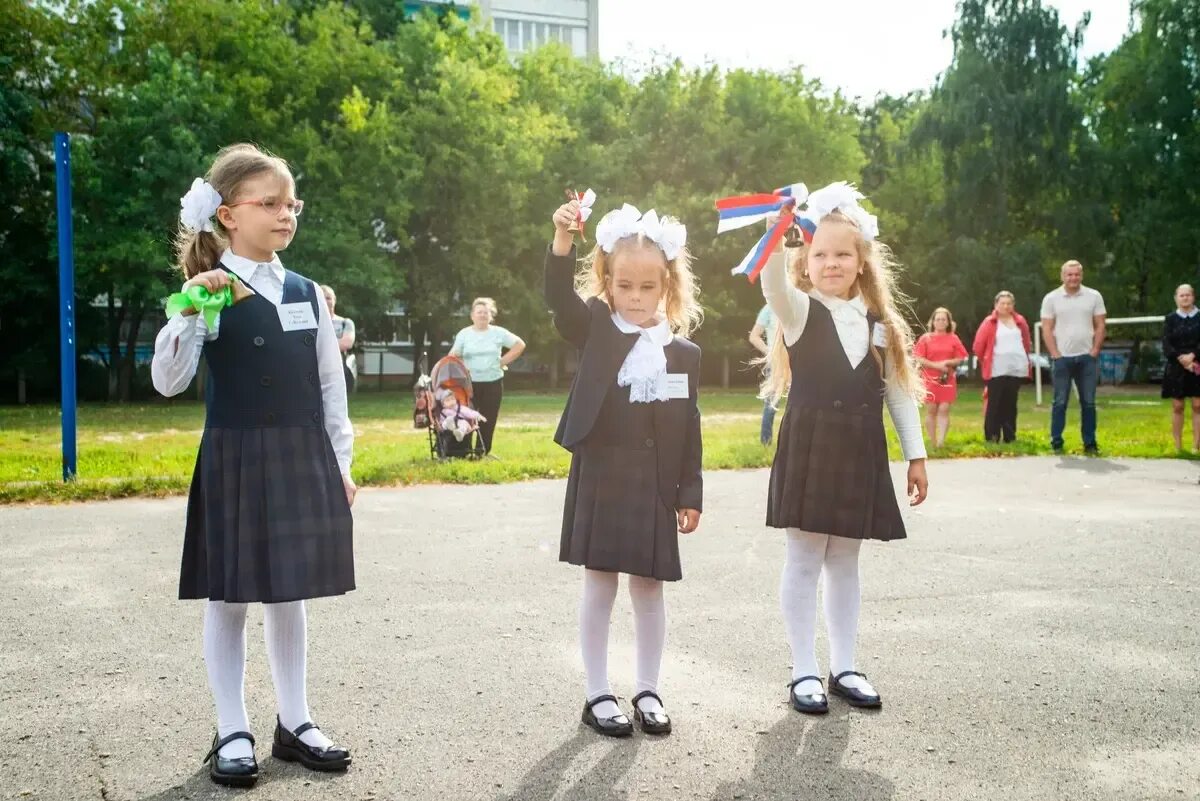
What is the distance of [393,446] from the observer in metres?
13.9

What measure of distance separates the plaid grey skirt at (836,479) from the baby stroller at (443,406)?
8.11 metres

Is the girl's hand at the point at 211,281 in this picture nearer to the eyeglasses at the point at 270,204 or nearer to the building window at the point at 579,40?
the eyeglasses at the point at 270,204

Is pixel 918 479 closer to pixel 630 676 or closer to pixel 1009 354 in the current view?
pixel 630 676

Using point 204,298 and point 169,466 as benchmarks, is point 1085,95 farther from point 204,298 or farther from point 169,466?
point 204,298

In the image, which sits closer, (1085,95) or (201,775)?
(201,775)

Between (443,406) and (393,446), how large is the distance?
2.20 metres

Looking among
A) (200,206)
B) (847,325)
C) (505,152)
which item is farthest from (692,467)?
(505,152)

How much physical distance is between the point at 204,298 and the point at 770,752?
214 cm

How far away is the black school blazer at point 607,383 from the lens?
149 inches

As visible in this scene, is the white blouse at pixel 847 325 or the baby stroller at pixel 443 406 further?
the baby stroller at pixel 443 406

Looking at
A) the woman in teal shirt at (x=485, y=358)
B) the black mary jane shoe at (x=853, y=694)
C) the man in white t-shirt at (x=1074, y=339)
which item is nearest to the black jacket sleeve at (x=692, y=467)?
the black mary jane shoe at (x=853, y=694)

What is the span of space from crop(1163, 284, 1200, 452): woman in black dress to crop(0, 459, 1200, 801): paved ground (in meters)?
5.50

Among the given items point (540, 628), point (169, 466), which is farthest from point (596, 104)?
point (540, 628)

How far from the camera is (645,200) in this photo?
3631cm
